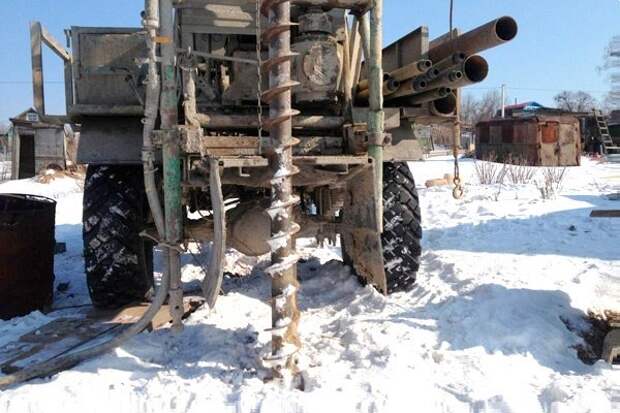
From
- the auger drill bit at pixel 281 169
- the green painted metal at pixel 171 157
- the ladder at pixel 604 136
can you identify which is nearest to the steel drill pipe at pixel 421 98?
the auger drill bit at pixel 281 169

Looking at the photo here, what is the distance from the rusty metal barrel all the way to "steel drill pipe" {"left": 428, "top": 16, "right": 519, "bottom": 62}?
3645 mm

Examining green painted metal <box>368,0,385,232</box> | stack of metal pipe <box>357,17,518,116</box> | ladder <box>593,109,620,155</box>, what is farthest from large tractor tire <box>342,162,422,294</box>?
ladder <box>593,109,620,155</box>

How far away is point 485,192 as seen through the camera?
11188 millimetres

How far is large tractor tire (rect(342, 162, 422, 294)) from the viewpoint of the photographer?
4.63 meters

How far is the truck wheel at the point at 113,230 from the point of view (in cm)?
440

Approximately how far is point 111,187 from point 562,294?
11.2 ft

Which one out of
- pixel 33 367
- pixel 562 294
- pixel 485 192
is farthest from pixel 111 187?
pixel 485 192

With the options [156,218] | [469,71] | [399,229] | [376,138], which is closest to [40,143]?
[399,229]

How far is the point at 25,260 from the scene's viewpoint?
15.7 ft

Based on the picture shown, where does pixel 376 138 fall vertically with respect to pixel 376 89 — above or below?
below

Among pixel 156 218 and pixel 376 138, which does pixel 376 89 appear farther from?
pixel 156 218

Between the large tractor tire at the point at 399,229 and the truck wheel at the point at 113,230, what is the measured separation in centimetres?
194

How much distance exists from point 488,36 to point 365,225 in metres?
1.46

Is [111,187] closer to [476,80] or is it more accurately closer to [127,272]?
[127,272]
